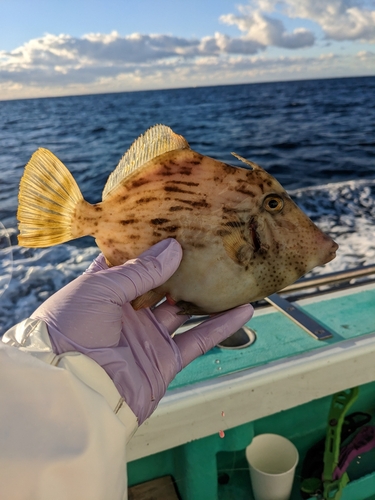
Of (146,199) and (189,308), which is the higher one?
(146,199)

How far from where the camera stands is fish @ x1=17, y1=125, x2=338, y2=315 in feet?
5.75

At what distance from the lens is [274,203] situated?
1.80 meters

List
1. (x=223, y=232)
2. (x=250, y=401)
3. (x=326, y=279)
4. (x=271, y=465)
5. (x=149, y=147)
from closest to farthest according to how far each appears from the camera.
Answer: (x=223, y=232)
(x=149, y=147)
(x=250, y=401)
(x=271, y=465)
(x=326, y=279)

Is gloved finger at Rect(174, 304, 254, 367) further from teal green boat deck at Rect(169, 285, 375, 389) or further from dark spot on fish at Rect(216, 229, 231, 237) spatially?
dark spot on fish at Rect(216, 229, 231, 237)

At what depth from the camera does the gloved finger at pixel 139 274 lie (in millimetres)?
1723

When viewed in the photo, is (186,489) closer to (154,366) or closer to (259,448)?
(259,448)

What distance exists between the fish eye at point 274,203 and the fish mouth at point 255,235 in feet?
0.29

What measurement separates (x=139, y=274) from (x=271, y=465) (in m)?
1.93

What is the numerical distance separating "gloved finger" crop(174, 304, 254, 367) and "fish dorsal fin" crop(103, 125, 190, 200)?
32.8 inches

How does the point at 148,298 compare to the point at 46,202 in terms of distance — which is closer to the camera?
the point at 46,202

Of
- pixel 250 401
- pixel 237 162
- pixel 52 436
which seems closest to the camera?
pixel 52 436

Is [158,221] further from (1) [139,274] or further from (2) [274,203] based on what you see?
(2) [274,203]

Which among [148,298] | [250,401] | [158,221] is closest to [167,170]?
[158,221]

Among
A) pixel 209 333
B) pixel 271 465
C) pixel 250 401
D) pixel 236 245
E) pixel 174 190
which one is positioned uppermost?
pixel 174 190
